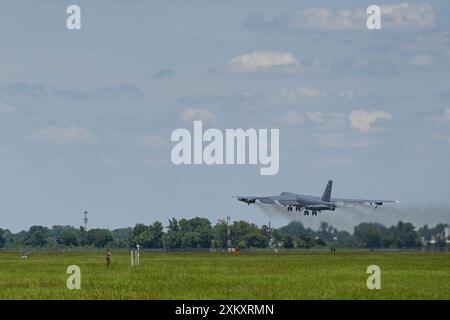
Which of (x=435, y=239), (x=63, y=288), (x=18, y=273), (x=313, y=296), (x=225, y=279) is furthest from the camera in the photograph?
(x=435, y=239)

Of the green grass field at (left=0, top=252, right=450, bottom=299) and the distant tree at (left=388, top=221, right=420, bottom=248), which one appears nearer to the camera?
the green grass field at (left=0, top=252, right=450, bottom=299)

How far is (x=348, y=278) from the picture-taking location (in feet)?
301

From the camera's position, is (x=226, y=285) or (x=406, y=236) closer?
(x=226, y=285)

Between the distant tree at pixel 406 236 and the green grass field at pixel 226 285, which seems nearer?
the green grass field at pixel 226 285

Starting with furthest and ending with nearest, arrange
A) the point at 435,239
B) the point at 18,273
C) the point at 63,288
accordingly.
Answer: the point at 435,239
the point at 18,273
the point at 63,288

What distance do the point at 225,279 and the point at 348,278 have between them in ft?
31.5

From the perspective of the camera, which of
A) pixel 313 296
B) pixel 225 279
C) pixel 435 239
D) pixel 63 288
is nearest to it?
pixel 313 296

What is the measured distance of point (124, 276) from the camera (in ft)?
311
